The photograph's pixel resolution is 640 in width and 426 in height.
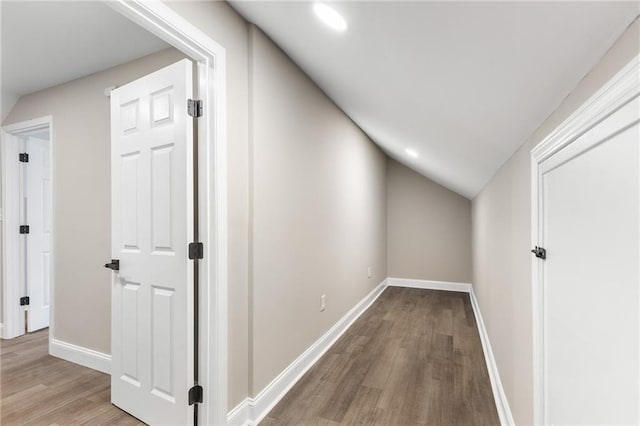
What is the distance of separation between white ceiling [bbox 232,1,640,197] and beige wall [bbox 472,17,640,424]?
0.04 metres

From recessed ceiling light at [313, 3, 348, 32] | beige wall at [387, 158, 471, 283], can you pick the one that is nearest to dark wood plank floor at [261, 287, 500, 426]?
beige wall at [387, 158, 471, 283]

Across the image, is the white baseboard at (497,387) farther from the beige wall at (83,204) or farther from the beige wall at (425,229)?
the beige wall at (83,204)

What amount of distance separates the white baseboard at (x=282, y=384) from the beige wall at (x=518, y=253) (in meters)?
1.38

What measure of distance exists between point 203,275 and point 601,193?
1.64 m

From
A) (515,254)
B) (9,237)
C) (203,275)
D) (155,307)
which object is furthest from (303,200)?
(9,237)

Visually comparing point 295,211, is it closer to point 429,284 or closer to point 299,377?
point 299,377

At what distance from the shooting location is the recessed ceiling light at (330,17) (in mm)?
1320

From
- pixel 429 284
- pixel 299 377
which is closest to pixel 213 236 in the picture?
pixel 299 377

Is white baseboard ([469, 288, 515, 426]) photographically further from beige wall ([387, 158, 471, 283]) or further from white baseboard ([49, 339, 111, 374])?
white baseboard ([49, 339, 111, 374])

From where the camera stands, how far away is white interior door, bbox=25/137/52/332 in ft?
11.1

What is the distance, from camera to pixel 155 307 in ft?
5.93

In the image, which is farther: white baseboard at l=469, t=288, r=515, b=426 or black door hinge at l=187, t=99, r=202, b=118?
white baseboard at l=469, t=288, r=515, b=426

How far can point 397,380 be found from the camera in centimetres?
232

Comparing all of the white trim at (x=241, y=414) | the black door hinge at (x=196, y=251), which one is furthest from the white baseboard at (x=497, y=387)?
the black door hinge at (x=196, y=251)
